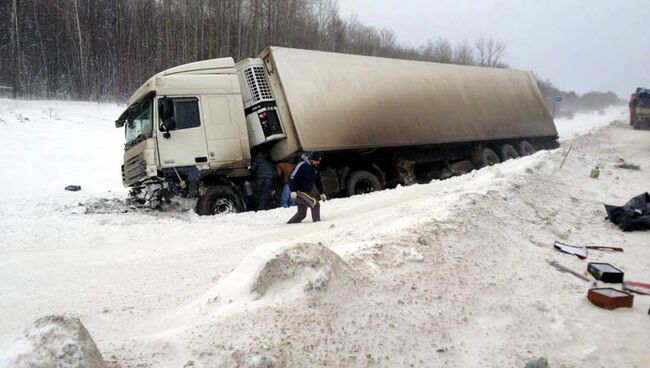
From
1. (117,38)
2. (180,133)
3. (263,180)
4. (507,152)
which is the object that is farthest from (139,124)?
(117,38)

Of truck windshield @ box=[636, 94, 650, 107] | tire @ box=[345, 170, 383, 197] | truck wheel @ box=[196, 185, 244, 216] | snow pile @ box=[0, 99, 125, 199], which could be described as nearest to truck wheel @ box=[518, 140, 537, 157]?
tire @ box=[345, 170, 383, 197]

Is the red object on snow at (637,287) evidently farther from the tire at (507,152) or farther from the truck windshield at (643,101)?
the truck windshield at (643,101)

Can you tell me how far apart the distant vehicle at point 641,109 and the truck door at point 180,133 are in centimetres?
3131

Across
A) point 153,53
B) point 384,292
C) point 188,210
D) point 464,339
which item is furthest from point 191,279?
point 153,53

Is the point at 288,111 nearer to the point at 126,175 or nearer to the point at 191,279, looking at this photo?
the point at 126,175

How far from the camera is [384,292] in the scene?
362 centimetres

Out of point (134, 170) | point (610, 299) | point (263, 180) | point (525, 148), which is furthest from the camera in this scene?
point (525, 148)

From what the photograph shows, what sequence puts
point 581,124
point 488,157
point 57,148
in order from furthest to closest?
1. point 581,124
2. point 57,148
3. point 488,157

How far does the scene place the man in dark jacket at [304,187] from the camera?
26.5 ft

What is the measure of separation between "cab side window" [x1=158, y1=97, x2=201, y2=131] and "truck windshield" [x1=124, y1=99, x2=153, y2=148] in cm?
33

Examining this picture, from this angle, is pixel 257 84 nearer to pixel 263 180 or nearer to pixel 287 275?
pixel 263 180

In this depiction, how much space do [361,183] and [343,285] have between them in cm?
830

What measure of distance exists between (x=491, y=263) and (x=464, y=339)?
1.47 metres

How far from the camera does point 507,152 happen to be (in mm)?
15852
